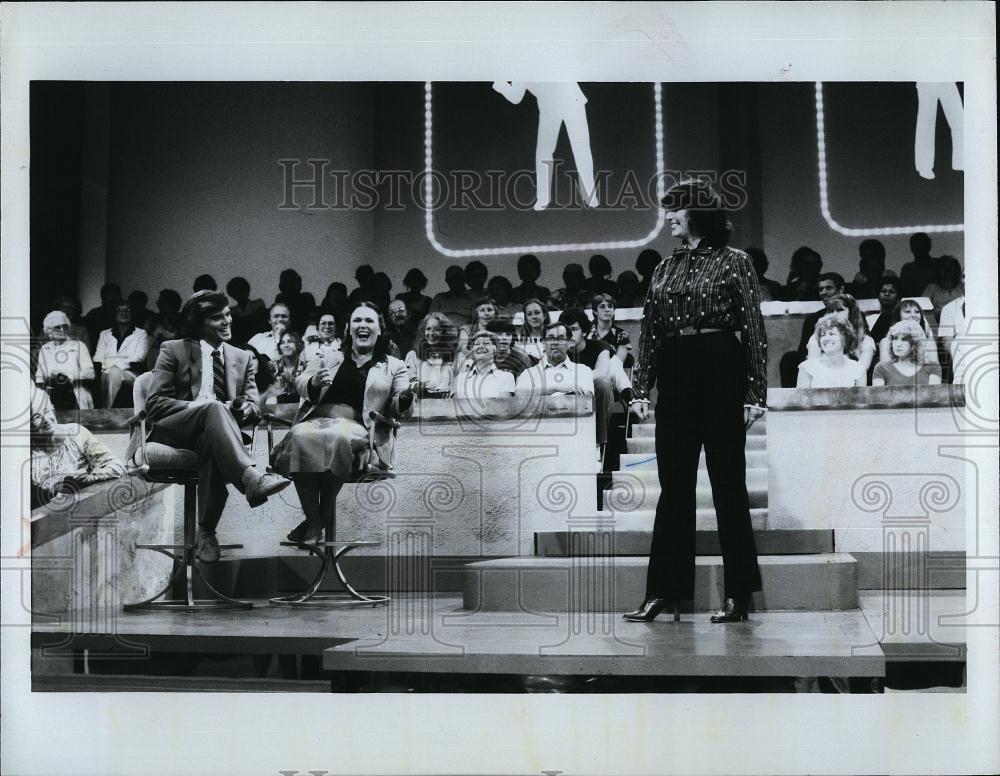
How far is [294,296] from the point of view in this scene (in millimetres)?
4566

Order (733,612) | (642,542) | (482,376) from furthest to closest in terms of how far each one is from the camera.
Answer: (482,376) < (642,542) < (733,612)

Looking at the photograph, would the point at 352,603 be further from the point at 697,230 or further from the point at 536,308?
the point at 697,230

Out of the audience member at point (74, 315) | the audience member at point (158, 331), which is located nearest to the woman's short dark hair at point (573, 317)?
the audience member at point (158, 331)

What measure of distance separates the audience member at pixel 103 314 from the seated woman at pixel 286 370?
607mm

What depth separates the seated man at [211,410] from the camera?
4.58 meters

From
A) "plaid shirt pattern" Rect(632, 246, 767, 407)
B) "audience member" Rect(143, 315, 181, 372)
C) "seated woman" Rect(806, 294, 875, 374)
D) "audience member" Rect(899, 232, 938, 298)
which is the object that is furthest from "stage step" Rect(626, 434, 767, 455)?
"audience member" Rect(143, 315, 181, 372)

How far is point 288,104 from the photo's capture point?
14.8 feet

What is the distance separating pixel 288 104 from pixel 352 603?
185 centimetres

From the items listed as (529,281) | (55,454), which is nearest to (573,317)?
(529,281)

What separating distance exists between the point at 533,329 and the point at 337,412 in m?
0.79

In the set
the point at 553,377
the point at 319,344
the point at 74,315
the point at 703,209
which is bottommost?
the point at 553,377

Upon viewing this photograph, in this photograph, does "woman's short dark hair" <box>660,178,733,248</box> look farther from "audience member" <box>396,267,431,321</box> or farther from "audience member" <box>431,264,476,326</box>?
"audience member" <box>396,267,431,321</box>

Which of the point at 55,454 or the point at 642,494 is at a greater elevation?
the point at 55,454

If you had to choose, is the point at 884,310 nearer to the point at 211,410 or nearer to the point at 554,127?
the point at 554,127
